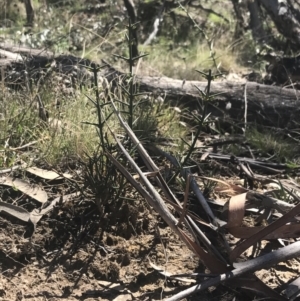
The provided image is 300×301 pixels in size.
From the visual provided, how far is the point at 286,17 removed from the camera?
534 centimetres

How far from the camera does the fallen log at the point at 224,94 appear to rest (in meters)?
4.00

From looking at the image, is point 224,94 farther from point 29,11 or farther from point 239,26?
point 239,26

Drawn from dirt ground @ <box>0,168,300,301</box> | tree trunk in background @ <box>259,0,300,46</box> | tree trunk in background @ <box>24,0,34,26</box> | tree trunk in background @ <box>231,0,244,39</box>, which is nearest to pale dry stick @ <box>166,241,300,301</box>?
dirt ground @ <box>0,168,300,301</box>

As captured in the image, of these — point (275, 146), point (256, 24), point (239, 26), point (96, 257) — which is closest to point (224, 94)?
point (275, 146)

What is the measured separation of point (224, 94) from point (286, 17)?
5.57ft

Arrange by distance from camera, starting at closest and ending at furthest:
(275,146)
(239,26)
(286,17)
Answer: (275,146) → (286,17) → (239,26)

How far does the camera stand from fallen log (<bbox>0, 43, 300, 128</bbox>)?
13.1ft

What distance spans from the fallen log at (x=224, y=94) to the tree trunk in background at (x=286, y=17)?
4.85 feet

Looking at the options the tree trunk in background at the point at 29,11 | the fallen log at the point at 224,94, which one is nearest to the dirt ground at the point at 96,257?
the fallen log at the point at 224,94

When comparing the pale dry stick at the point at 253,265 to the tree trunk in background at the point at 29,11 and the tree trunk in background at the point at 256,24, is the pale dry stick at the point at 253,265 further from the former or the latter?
the tree trunk in background at the point at 256,24

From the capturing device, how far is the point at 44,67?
13.7ft

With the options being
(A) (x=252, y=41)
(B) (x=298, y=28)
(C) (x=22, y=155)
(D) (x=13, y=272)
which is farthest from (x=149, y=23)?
(D) (x=13, y=272)

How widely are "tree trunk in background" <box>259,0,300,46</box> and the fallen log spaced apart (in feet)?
4.85

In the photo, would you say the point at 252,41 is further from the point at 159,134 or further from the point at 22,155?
the point at 22,155
